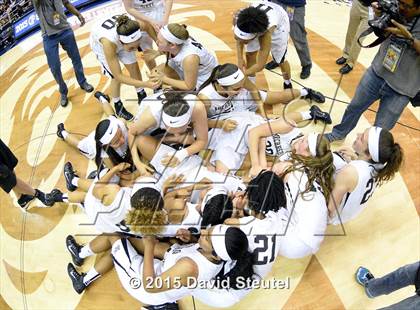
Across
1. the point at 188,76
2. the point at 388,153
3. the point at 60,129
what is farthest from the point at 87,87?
the point at 388,153

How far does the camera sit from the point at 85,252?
2.82 metres

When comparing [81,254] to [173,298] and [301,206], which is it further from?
[301,206]

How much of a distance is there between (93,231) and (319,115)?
2286 millimetres

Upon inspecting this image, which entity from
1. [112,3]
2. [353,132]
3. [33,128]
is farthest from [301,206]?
[112,3]

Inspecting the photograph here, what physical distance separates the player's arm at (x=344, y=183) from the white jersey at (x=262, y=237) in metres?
0.44

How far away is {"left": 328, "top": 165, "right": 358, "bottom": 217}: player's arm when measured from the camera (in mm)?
2258

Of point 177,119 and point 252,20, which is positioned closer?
point 177,119

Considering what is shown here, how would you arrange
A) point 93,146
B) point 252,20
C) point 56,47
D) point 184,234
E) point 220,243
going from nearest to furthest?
point 220,243 → point 184,234 → point 252,20 → point 93,146 → point 56,47

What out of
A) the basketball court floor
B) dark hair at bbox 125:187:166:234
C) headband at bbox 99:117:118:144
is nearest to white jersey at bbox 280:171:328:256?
the basketball court floor

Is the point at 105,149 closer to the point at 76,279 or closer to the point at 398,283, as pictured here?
the point at 76,279

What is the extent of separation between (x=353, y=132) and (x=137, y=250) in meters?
2.29

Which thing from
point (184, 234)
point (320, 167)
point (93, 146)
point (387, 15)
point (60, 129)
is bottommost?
point (60, 129)

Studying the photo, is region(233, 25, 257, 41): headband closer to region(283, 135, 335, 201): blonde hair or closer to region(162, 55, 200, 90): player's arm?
region(162, 55, 200, 90): player's arm

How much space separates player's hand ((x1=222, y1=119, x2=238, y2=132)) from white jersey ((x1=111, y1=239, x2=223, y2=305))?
40.0 inches
